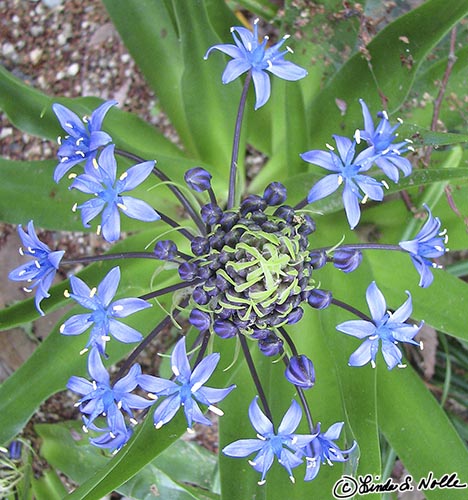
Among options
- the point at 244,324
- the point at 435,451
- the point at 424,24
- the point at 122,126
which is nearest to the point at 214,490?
the point at 435,451

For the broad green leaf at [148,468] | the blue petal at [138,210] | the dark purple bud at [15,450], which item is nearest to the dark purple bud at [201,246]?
the blue petal at [138,210]

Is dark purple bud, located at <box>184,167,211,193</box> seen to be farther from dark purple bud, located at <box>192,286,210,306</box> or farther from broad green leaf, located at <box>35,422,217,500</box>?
broad green leaf, located at <box>35,422,217,500</box>

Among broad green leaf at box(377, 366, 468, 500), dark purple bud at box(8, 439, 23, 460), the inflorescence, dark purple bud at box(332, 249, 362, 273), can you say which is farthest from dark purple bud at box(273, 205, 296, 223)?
dark purple bud at box(8, 439, 23, 460)

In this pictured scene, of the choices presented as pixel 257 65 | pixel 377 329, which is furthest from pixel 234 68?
pixel 377 329

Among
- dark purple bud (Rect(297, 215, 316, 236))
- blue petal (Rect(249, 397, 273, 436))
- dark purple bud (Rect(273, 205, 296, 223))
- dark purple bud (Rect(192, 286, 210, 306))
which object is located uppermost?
dark purple bud (Rect(273, 205, 296, 223))

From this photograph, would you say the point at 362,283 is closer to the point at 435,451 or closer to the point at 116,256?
the point at 435,451

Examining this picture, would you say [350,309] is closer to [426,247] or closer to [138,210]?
[426,247]
